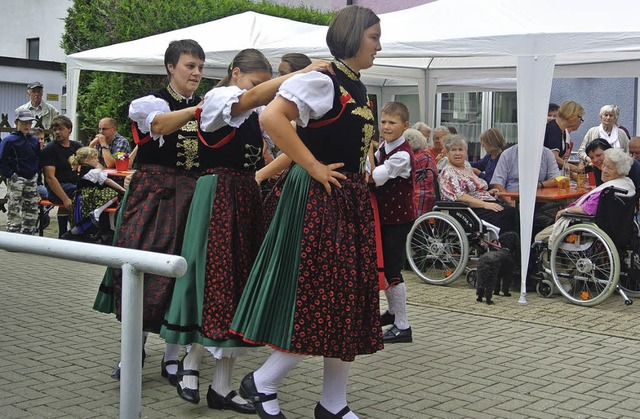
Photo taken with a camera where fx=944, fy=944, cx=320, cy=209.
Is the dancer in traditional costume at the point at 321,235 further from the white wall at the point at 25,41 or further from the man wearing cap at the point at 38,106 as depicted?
the white wall at the point at 25,41

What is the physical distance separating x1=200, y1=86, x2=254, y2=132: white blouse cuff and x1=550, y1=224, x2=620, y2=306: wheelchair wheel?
4261 mm

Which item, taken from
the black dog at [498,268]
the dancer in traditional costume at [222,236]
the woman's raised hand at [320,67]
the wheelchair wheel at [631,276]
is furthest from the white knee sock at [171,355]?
the wheelchair wheel at [631,276]

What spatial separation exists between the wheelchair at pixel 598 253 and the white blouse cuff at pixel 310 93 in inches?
171

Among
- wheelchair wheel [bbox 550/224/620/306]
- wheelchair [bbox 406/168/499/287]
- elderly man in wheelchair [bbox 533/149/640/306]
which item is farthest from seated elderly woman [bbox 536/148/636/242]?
wheelchair [bbox 406/168/499/287]

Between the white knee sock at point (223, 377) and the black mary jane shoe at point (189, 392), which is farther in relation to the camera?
the black mary jane shoe at point (189, 392)

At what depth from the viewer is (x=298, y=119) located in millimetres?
3707

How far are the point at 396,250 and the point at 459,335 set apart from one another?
0.79 metres

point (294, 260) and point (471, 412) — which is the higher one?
point (294, 260)

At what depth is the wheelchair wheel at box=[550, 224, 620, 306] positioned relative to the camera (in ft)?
24.2

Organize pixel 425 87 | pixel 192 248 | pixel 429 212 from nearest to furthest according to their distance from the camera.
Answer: pixel 192 248 → pixel 429 212 → pixel 425 87

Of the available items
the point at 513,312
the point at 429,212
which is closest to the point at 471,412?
the point at 513,312

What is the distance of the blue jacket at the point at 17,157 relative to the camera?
1076cm

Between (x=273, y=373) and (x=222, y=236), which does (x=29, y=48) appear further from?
(x=273, y=373)

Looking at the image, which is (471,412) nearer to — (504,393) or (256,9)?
(504,393)
